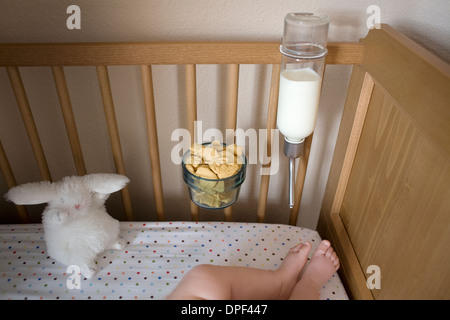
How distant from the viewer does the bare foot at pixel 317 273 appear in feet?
2.94

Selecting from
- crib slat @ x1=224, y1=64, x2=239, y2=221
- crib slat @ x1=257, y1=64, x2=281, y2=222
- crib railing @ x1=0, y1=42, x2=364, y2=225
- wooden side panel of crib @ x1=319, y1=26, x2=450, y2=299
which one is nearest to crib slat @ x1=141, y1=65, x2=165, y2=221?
crib railing @ x1=0, y1=42, x2=364, y2=225

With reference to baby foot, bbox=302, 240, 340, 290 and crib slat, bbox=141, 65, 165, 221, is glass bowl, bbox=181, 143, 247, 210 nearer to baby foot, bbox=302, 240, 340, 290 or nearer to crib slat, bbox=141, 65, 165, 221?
crib slat, bbox=141, 65, 165, 221

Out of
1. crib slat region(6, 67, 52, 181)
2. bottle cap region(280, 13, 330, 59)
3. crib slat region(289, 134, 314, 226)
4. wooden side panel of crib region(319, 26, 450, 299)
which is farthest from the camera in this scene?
crib slat region(289, 134, 314, 226)

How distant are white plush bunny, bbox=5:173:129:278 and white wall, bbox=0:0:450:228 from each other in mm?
181

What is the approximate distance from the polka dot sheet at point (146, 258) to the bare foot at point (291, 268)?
0.04 metres

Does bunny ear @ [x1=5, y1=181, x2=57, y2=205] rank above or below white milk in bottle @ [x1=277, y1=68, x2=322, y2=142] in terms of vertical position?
below

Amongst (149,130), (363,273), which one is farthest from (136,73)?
(363,273)

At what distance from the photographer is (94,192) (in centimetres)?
99

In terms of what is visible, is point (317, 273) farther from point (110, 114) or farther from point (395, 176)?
point (110, 114)

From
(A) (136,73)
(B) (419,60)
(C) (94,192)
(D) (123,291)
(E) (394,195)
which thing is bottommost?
(D) (123,291)

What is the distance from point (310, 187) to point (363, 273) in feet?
1.16

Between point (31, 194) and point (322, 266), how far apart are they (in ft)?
2.43

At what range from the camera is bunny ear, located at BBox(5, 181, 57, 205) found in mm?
901
